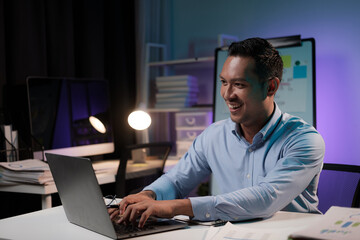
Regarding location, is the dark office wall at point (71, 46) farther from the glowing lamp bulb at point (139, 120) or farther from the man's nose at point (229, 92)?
the man's nose at point (229, 92)

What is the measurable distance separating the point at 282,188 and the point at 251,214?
140mm

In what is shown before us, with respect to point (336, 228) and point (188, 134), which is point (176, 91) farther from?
point (336, 228)

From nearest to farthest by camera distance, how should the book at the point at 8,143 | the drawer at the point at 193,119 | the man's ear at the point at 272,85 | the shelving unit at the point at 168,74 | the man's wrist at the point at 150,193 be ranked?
1. the man's wrist at the point at 150,193
2. the man's ear at the point at 272,85
3. the book at the point at 8,143
4. the drawer at the point at 193,119
5. the shelving unit at the point at 168,74

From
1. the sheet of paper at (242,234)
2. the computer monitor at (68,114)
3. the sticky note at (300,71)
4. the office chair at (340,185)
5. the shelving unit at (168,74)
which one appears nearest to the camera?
the sheet of paper at (242,234)

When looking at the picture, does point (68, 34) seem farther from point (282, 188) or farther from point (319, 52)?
point (282, 188)

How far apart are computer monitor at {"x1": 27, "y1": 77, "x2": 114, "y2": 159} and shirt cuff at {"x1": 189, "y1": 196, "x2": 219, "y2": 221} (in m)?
1.59

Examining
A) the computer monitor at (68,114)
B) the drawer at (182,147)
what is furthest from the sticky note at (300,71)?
the computer monitor at (68,114)

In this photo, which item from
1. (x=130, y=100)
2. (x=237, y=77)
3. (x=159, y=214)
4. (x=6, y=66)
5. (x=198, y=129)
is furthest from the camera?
(x=130, y=100)

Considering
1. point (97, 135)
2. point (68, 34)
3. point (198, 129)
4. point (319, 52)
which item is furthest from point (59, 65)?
point (319, 52)

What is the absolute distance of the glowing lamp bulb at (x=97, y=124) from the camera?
119 inches

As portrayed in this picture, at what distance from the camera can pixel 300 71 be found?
2768mm

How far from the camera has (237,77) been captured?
1555mm

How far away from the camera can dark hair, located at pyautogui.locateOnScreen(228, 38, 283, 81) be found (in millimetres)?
1559

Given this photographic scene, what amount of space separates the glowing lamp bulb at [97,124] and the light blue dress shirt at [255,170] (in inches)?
54.9
